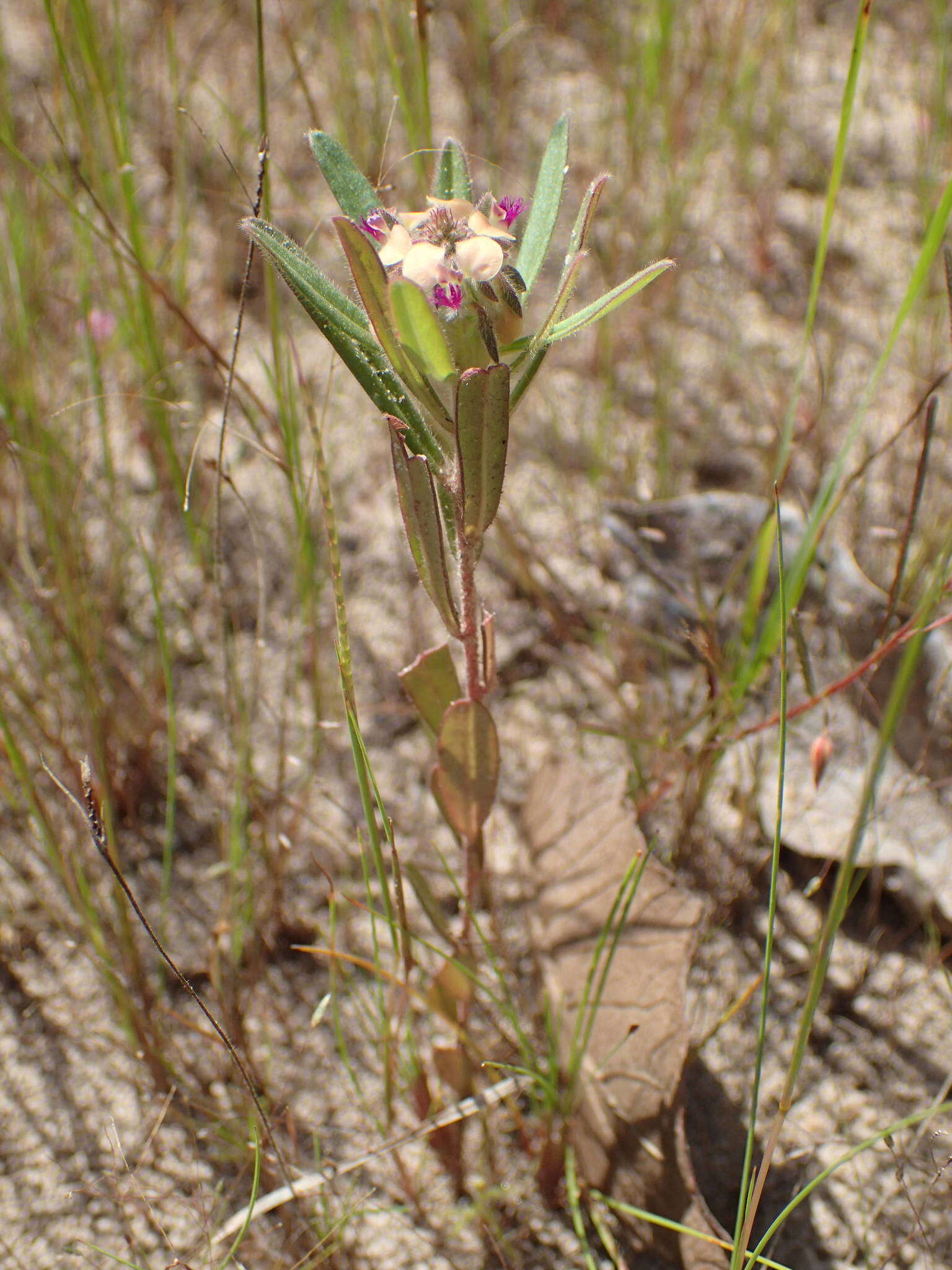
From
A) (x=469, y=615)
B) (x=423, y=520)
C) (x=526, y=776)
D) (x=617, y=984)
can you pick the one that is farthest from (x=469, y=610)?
(x=526, y=776)

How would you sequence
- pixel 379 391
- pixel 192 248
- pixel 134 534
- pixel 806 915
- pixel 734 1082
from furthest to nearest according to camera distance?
1. pixel 192 248
2. pixel 134 534
3. pixel 806 915
4. pixel 734 1082
5. pixel 379 391

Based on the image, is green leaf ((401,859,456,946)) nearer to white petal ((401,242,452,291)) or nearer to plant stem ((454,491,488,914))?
plant stem ((454,491,488,914))

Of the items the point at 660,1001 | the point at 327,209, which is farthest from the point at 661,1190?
the point at 327,209

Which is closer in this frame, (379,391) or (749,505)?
(379,391)

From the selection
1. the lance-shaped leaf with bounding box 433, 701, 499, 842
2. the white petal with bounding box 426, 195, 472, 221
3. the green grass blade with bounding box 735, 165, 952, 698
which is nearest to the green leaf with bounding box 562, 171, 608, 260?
the white petal with bounding box 426, 195, 472, 221

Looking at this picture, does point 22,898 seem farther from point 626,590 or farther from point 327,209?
point 327,209

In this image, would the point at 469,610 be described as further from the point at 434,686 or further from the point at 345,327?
the point at 345,327
